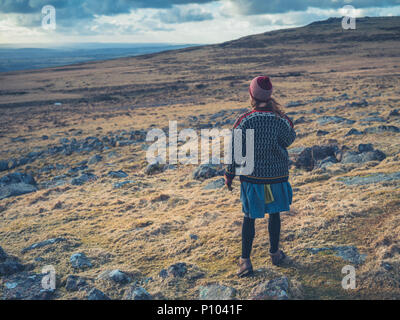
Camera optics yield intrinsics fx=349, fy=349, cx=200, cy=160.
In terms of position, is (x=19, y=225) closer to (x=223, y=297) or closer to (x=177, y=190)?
(x=177, y=190)

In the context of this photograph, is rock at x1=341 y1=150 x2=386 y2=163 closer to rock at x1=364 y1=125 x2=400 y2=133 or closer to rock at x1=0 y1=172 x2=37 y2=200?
rock at x1=364 y1=125 x2=400 y2=133

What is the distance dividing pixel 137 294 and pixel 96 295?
48 cm

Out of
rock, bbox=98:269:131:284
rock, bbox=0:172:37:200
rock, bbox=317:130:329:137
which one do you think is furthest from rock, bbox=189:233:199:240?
rock, bbox=317:130:329:137

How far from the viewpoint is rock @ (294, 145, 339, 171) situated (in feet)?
29.4

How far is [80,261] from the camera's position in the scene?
16.6 feet

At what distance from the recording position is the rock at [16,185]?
9.78 metres

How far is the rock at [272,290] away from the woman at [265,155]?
749 mm

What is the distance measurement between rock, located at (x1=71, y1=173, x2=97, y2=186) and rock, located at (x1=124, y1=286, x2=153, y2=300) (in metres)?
6.47

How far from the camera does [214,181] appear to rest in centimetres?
858

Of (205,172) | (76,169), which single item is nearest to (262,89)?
(205,172)

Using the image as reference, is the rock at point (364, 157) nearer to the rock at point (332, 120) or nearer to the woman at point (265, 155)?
the rock at point (332, 120)

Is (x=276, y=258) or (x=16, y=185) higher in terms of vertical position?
(x=276, y=258)

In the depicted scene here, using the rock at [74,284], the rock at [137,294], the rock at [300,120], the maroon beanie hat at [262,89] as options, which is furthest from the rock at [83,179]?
the rock at [300,120]

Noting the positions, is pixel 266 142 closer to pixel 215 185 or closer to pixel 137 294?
pixel 137 294
